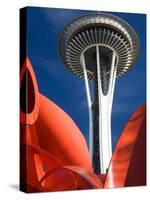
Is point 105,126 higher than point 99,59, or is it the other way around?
point 99,59

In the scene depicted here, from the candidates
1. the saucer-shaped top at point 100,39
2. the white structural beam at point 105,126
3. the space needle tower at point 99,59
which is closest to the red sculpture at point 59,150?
the white structural beam at point 105,126

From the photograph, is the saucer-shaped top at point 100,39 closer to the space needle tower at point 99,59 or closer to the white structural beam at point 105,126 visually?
the space needle tower at point 99,59

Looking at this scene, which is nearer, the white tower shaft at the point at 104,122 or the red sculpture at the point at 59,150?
the red sculpture at the point at 59,150

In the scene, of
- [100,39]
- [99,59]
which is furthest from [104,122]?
[100,39]

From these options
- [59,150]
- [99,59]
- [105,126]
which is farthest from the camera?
[99,59]

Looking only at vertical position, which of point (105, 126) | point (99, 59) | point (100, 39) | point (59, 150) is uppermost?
point (100, 39)

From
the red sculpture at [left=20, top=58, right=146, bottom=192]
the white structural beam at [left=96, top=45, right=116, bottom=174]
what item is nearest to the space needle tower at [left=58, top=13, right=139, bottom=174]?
the white structural beam at [left=96, top=45, right=116, bottom=174]

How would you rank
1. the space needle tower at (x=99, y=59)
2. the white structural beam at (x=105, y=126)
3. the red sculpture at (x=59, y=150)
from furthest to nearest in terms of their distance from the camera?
the white structural beam at (x=105, y=126)
the space needle tower at (x=99, y=59)
the red sculpture at (x=59, y=150)

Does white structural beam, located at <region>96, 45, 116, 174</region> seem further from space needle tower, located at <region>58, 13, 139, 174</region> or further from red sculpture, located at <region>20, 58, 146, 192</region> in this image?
red sculpture, located at <region>20, 58, 146, 192</region>

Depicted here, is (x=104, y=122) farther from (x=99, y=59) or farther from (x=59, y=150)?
(x=99, y=59)

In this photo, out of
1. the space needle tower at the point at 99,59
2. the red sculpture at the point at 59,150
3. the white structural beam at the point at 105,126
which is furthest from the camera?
the white structural beam at the point at 105,126
